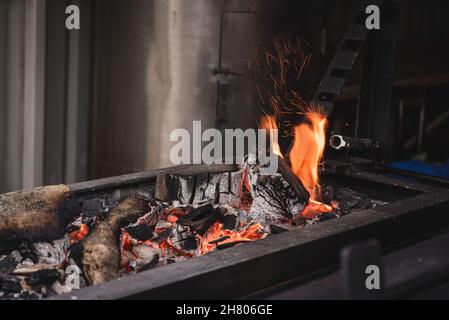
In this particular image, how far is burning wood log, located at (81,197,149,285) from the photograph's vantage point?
2.66 meters

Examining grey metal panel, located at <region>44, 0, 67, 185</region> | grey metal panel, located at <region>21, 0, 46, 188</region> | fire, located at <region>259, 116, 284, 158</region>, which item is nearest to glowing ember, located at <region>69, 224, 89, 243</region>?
fire, located at <region>259, 116, 284, 158</region>

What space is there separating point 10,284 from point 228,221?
1.20 meters

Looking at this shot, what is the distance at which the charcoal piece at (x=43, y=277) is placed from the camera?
8.39ft

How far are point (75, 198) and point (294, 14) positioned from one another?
102 inches

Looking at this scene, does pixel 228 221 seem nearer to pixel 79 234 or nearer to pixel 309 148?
pixel 79 234

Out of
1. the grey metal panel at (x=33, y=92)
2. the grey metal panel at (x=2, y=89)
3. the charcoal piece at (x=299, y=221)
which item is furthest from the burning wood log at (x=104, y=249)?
the grey metal panel at (x=2, y=89)

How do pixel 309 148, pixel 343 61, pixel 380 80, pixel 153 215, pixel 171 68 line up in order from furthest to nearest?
pixel 171 68 → pixel 380 80 → pixel 343 61 → pixel 309 148 → pixel 153 215

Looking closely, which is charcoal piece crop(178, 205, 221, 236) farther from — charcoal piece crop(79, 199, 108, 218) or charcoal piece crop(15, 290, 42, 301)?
charcoal piece crop(15, 290, 42, 301)

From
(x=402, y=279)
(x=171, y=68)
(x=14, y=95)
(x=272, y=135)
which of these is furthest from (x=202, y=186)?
(x=14, y=95)

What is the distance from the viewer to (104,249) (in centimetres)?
276

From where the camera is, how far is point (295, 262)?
272 centimetres

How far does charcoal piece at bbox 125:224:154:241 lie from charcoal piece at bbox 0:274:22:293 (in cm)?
67

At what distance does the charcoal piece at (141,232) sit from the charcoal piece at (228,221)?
0.39 meters

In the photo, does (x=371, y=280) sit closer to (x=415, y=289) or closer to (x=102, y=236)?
(x=415, y=289)
